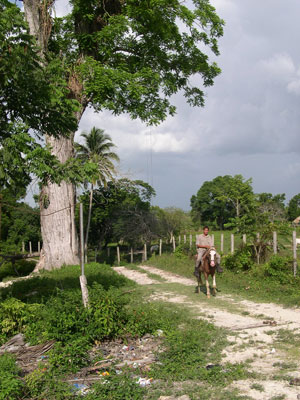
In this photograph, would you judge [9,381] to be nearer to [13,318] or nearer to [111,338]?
[111,338]

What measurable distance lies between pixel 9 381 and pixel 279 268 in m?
9.79

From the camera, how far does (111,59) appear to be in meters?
18.0

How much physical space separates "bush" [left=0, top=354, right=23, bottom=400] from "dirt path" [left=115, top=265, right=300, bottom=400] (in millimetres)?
2784

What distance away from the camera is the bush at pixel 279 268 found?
12359mm

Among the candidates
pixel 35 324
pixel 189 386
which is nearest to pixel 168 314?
pixel 35 324

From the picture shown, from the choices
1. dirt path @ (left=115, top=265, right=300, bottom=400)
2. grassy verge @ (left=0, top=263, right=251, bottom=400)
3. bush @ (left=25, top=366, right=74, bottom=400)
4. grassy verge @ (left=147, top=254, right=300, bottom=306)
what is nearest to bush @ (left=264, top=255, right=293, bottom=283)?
grassy verge @ (left=147, top=254, right=300, bottom=306)

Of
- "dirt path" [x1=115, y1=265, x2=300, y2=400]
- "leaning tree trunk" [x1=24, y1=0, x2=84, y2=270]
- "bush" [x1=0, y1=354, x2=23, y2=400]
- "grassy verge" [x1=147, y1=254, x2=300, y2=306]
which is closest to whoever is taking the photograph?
"bush" [x1=0, y1=354, x2=23, y2=400]

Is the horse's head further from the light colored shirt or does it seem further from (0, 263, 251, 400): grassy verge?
(0, 263, 251, 400): grassy verge

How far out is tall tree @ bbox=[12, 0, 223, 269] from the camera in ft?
53.2

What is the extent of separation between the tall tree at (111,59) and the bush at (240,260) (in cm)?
675

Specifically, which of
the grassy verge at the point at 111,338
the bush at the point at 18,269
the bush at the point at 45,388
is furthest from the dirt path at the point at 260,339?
the bush at the point at 18,269

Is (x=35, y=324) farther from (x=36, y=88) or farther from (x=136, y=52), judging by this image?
(x=136, y=52)

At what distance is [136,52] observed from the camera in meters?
18.5

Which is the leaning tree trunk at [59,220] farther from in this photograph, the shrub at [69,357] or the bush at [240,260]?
the shrub at [69,357]
